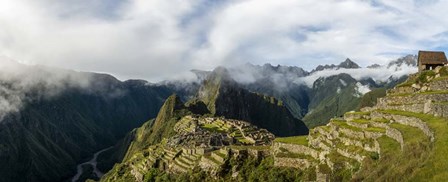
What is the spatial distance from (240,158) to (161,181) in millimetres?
24231

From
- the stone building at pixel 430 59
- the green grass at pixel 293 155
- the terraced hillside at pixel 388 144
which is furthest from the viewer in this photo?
the stone building at pixel 430 59

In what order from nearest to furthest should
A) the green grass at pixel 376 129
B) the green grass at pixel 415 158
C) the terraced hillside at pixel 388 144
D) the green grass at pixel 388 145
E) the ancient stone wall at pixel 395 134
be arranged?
the green grass at pixel 415 158 < the terraced hillside at pixel 388 144 < the green grass at pixel 388 145 < the ancient stone wall at pixel 395 134 < the green grass at pixel 376 129

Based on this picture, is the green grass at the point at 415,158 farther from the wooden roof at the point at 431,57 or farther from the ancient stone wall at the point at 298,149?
the wooden roof at the point at 431,57

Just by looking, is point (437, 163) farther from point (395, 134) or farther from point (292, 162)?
point (292, 162)

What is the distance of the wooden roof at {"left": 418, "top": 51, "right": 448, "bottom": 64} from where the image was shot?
66.5 meters

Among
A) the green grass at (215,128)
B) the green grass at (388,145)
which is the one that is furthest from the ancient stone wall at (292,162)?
the green grass at (215,128)

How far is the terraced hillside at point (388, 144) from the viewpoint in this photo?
80.7ft

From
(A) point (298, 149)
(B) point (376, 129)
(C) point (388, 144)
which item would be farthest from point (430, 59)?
(C) point (388, 144)

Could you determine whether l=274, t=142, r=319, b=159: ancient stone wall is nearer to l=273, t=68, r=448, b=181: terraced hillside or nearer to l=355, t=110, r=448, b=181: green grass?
l=273, t=68, r=448, b=181: terraced hillside

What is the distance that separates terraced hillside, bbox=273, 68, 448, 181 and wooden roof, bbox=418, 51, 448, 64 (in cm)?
797

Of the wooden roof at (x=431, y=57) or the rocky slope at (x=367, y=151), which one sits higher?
the wooden roof at (x=431, y=57)

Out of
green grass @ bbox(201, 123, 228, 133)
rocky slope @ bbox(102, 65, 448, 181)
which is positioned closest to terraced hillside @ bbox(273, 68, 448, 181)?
rocky slope @ bbox(102, 65, 448, 181)

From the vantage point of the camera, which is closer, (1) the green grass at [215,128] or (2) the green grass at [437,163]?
(2) the green grass at [437,163]

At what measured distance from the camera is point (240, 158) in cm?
6538
